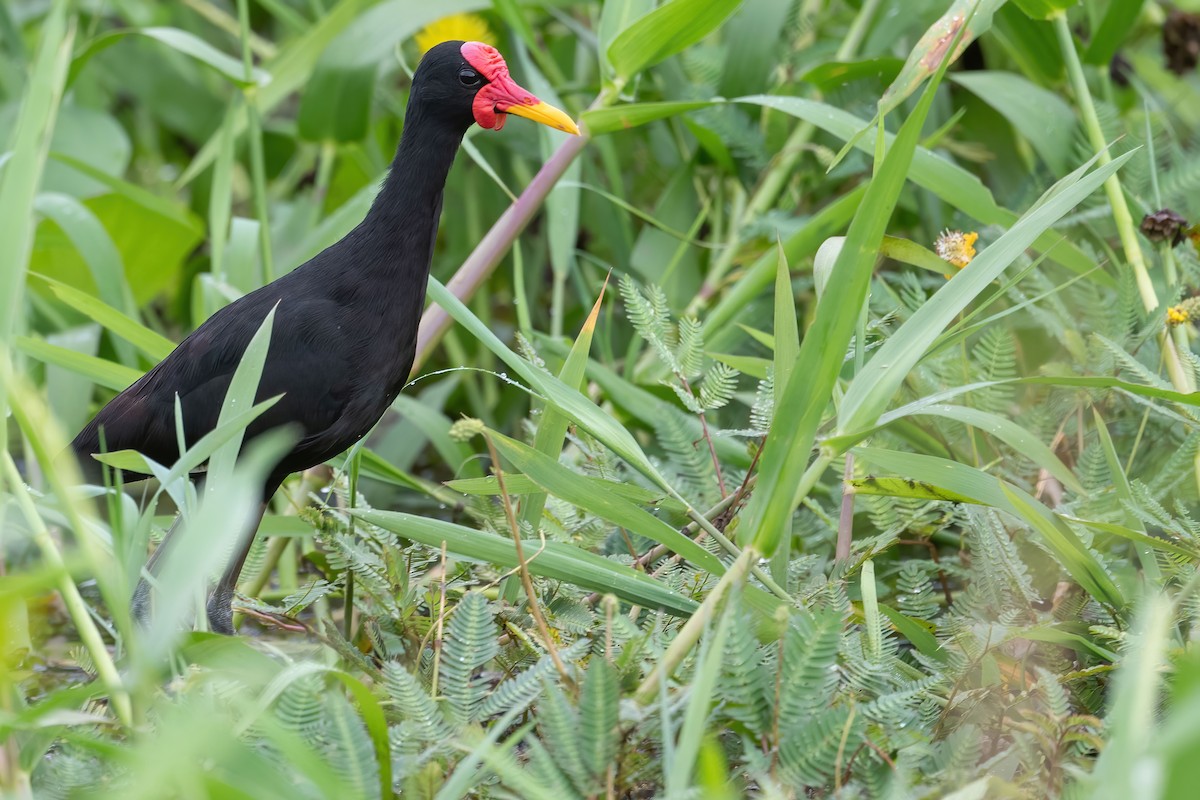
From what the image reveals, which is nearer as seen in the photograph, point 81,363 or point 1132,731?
point 1132,731

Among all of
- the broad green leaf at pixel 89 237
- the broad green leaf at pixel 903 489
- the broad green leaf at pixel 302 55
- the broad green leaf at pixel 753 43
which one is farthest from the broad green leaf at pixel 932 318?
the broad green leaf at pixel 302 55

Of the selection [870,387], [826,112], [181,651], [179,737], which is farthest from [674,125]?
[179,737]

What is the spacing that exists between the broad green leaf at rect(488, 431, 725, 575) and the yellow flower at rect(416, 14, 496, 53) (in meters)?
1.58

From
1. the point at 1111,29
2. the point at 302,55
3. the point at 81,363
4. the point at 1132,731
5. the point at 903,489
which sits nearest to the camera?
the point at 1132,731

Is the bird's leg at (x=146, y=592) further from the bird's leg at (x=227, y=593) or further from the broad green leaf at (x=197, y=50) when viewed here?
the broad green leaf at (x=197, y=50)

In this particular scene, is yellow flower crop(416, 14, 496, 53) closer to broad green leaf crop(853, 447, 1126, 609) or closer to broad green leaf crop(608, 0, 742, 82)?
broad green leaf crop(608, 0, 742, 82)

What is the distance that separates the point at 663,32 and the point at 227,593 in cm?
124

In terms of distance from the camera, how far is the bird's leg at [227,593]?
6.86 feet

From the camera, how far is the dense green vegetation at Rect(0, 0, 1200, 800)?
1364 mm

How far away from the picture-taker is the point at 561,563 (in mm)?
1667

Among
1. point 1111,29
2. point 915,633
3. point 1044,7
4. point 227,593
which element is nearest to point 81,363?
point 227,593

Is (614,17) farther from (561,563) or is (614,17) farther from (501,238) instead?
(561,563)

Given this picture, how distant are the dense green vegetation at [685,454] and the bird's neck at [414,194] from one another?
23 centimetres

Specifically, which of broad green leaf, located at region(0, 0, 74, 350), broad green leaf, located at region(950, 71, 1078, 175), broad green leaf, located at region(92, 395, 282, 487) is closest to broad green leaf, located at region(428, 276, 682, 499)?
broad green leaf, located at region(92, 395, 282, 487)
